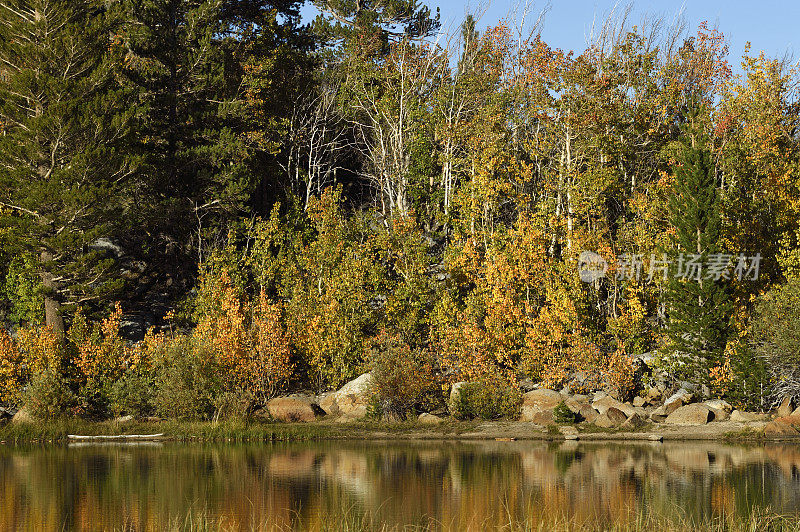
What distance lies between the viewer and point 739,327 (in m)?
40.9

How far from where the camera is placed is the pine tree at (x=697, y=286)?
40.8 meters

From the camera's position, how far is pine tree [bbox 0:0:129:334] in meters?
44.0

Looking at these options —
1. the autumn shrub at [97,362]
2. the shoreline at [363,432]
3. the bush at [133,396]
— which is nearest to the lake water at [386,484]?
the shoreline at [363,432]

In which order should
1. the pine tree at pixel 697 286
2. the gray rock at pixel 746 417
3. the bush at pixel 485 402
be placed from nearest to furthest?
the gray rock at pixel 746 417, the bush at pixel 485 402, the pine tree at pixel 697 286

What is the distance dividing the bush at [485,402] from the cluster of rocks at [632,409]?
2.05ft

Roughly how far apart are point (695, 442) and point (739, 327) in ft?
25.3

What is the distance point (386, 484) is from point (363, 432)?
13.0 meters

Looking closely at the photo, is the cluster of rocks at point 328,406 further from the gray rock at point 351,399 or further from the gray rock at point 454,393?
the gray rock at point 454,393

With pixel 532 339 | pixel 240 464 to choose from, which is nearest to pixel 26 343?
pixel 240 464

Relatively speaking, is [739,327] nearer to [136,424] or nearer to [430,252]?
[430,252]

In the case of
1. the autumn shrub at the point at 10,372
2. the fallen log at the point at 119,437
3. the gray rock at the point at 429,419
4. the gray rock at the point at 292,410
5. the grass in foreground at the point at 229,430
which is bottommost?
the fallen log at the point at 119,437

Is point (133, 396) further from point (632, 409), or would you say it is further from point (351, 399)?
point (632, 409)

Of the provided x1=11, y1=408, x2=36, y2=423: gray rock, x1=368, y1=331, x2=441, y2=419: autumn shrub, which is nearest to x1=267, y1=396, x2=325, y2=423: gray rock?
x1=368, y1=331, x2=441, y2=419: autumn shrub

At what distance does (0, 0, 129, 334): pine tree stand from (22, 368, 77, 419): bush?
366 centimetres
